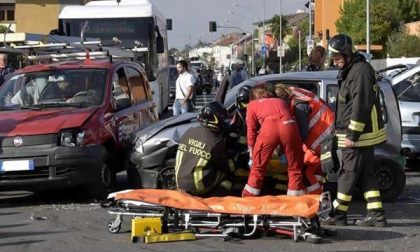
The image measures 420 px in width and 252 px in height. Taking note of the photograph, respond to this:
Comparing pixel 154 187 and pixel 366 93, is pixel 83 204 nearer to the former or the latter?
pixel 154 187

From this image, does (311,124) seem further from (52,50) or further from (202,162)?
(52,50)

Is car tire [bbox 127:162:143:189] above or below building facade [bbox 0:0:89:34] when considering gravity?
below

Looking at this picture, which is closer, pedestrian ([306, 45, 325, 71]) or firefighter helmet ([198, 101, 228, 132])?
firefighter helmet ([198, 101, 228, 132])

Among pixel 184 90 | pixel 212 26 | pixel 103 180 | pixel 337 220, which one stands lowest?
pixel 337 220

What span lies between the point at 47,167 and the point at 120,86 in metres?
2.04

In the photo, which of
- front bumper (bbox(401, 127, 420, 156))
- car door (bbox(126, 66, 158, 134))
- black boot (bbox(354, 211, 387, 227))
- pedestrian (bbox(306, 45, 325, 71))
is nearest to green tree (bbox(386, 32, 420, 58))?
front bumper (bbox(401, 127, 420, 156))

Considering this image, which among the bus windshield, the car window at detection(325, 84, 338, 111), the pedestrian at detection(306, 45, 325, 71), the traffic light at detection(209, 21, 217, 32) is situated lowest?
the car window at detection(325, 84, 338, 111)

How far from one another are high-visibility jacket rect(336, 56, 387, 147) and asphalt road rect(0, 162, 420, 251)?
3.11ft

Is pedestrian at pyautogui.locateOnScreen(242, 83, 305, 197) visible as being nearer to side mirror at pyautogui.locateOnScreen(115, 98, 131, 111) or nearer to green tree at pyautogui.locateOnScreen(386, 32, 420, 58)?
side mirror at pyautogui.locateOnScreen(115, 98, 131, 111)

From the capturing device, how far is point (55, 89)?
9.83m

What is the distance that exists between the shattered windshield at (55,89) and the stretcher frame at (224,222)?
2754 mm

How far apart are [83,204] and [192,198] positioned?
7.71ft

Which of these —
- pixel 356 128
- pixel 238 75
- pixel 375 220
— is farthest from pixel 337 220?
pixel 238 75

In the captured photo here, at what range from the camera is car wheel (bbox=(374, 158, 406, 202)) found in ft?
29.3
